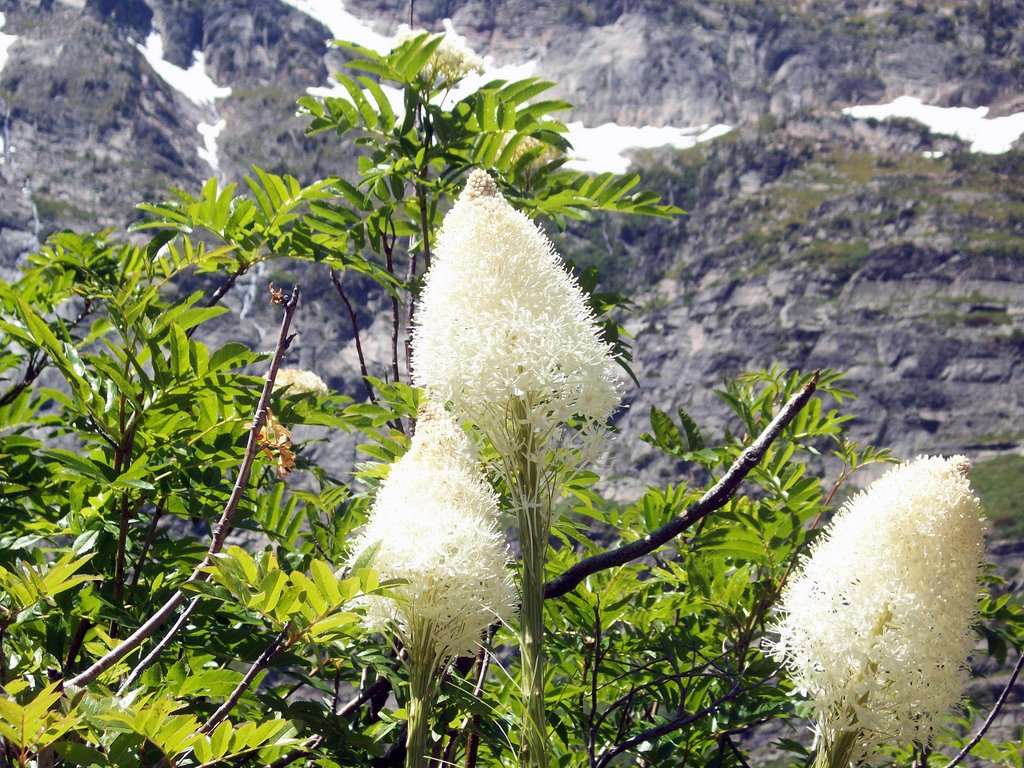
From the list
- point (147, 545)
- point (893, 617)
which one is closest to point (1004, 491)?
point (893, 617)

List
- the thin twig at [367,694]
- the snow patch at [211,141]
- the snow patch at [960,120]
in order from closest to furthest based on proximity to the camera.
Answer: the thin twig at [367,694]
the snow patch at [211,141]
the snow patch at [960,120]

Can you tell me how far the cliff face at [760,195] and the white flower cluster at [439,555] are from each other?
11443 cm

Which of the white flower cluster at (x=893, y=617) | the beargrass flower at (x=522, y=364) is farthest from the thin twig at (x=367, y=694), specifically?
the white flower cluster at (x=893, y=617)

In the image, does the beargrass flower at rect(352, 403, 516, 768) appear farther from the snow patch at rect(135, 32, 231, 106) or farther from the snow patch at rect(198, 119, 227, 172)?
the snow patch at rect(135, 32, 231, 106)

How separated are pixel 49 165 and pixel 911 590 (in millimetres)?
167269

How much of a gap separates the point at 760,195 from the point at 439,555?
17378 centimetres

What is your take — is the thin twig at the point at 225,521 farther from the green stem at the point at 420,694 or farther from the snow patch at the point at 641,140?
the snow patch at the point at 641,140

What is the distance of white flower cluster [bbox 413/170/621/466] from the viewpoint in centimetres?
218

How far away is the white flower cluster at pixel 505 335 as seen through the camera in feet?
7.16

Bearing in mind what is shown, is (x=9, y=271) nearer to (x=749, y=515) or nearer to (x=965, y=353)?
(x=965, y=353)

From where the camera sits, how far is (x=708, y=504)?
2141 millimetres

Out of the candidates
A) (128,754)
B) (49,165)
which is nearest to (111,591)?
(128,754)

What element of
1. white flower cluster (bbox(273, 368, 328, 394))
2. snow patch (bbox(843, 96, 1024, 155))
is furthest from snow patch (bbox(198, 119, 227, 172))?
white flower cluster (bbox(273, 368, 328, 394))

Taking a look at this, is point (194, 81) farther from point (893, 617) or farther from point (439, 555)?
point (893, 617)
